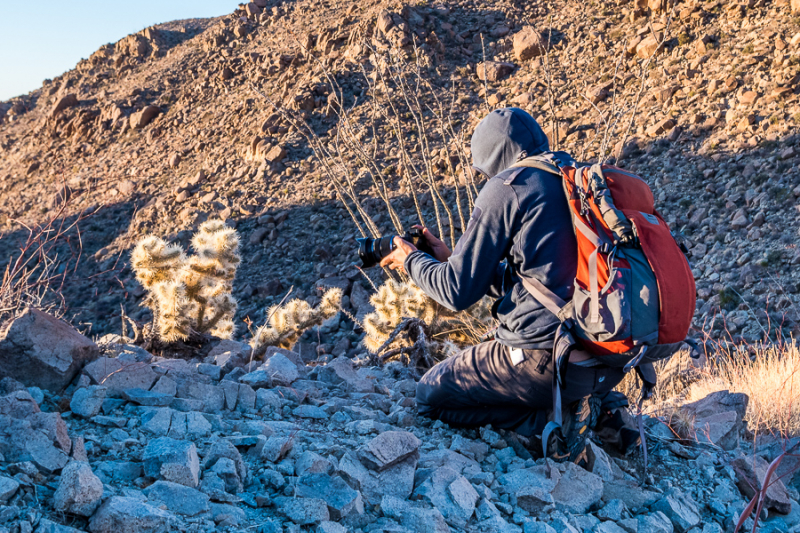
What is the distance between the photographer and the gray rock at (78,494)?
173 centimetres

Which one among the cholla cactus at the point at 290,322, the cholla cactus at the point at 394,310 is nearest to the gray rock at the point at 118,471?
the cholla cactus at the point at 394,310

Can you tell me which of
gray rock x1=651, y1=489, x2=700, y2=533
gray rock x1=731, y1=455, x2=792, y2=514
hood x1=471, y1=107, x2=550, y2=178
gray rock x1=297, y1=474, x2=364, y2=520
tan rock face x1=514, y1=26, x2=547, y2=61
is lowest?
gray rock x1=731, y1=455, x2=792, y2=514

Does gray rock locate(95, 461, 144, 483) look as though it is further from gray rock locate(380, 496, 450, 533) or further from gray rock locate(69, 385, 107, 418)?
gray rock locate(380, 496, 450, 533)

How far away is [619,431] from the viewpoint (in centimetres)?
290

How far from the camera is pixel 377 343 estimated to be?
5.50 meters

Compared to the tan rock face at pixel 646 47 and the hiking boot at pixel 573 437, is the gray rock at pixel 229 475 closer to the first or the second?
the hiking boot at pixel 573 437

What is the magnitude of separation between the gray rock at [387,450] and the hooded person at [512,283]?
1.54 feet

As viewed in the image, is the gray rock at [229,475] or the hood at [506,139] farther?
the hood at [506,139]

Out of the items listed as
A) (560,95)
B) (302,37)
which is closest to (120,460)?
(560,95)

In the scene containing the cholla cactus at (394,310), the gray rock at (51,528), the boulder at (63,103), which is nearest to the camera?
the gray rock at (51,528)

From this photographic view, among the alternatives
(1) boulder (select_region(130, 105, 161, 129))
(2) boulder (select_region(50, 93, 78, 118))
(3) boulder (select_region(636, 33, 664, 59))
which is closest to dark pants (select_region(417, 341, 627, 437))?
(3) boulder (select_region(636, 33, 664, 59))

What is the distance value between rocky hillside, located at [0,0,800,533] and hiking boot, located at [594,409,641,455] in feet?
0.23

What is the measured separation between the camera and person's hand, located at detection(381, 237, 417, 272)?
9.19 ft

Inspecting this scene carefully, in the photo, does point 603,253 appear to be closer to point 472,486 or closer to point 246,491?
point 472,486
